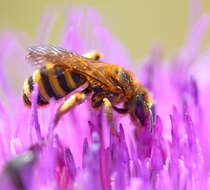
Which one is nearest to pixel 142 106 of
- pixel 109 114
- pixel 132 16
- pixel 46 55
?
pixel 109 114

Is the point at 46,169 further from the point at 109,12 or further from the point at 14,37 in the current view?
the point at 109,12

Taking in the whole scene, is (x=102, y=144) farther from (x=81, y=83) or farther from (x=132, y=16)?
(x=132, y=16)

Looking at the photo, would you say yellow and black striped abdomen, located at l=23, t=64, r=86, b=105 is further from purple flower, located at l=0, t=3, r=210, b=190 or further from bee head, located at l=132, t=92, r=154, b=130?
bee head, located at l=132, t=92, r=154, b=130

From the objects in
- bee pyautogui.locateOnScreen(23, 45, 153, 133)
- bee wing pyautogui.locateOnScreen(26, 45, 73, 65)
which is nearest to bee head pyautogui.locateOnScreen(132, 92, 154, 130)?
bee pyautogui.locateOnScreen(23, 45, 153, 133)

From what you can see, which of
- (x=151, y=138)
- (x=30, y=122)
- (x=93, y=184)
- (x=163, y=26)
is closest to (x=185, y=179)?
(x=151, y=138)

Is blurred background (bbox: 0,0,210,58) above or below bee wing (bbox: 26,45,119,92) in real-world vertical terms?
above

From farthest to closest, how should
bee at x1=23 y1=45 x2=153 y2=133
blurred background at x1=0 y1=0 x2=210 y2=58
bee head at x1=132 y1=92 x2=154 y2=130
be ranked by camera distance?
blurred background at x1=0 y1=0 x2=210 y2=58
bee head at x1=132 y1=92 x2=154 y2=130
bee at x1=23 y1=45 x2=153 y2=133
